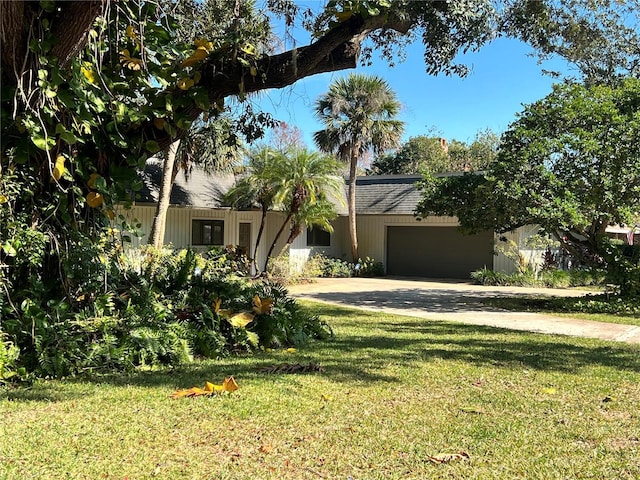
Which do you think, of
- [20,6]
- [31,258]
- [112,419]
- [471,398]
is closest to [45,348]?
[31,258]

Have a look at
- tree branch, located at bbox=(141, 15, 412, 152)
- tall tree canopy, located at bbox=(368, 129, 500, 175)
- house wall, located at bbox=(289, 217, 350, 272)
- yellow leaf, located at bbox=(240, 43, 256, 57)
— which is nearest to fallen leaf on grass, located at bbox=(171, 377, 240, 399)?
tree branch, located at bbox=(141, 15, 412, 152)

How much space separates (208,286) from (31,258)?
104 inches

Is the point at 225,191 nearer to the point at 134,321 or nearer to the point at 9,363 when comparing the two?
the point at 134,321

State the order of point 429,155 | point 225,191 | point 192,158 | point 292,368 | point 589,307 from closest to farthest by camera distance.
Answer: point 292,368, point 589,307, point 192,158, point 225,191, point 429,155

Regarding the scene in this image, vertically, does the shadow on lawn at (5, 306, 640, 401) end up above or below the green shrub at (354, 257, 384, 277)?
below

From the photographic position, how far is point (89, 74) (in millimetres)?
5605

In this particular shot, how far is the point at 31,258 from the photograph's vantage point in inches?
227

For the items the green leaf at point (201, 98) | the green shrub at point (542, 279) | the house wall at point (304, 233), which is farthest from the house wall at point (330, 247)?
the green leaf at point (201, 98)

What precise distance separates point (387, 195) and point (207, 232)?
371 inches

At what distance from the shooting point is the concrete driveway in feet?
34.4

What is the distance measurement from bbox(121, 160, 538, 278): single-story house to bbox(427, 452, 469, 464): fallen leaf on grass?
15.1 metres

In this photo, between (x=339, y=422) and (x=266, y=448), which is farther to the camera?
(x=339, y=422)

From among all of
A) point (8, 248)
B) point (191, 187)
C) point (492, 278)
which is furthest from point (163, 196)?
point (492, 278)

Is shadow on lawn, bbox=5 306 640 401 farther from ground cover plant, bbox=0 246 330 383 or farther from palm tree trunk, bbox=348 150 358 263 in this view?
palm tree trunk, bbox=348 150 358 263
